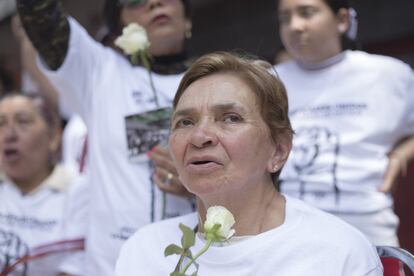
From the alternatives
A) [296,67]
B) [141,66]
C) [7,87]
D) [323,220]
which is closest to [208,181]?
[323,220]

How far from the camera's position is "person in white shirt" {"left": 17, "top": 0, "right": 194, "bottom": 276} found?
100 inches

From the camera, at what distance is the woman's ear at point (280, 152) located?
6.74 ft

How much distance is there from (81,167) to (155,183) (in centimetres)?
82

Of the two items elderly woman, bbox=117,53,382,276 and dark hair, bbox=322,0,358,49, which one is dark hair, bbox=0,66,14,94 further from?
elderly woman, bbox=117,53,382,276

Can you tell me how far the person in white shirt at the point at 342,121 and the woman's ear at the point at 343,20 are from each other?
19 millimetres

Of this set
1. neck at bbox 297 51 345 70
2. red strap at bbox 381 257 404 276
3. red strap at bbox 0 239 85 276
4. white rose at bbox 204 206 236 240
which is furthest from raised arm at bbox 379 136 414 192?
white rose at bbox 204 206 236 240

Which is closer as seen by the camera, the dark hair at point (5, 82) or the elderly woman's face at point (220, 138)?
the elderly woman's face at point (220, 138)

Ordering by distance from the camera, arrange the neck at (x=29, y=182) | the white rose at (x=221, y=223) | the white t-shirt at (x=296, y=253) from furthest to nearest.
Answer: the neck at (x=29, y=182) < the white t-shirt at (x=296, y=253) < the white rose at (x=221, y=223)

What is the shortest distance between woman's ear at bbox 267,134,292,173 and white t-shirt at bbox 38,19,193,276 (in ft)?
1.97

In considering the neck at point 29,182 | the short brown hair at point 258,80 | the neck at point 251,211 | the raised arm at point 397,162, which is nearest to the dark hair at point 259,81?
the short brown hair at point 258,80

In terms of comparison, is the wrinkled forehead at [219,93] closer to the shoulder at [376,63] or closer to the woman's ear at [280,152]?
the woman's ear at [280,152]

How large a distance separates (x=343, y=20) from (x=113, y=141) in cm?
104

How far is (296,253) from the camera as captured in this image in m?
1.87

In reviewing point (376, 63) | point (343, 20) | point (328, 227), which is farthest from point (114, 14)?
point (328, 227)
